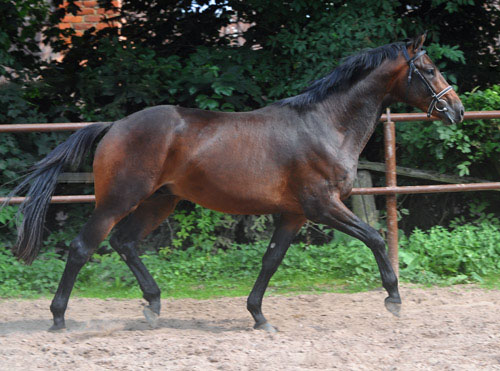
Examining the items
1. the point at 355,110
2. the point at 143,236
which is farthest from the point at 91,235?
the point at 355,110

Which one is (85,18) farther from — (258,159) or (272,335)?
(272,335)

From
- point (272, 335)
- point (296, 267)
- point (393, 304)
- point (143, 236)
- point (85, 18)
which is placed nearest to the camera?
point (272, 335)

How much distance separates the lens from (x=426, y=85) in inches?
167

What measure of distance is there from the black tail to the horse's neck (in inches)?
64.1

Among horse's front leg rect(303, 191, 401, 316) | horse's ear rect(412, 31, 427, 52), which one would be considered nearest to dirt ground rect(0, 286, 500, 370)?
horse's front leg rect(303, 191, 401, 316)

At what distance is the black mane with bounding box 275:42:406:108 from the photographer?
4.27 metres

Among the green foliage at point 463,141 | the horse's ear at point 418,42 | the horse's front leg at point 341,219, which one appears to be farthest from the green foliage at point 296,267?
the horse's ear at point 418,42

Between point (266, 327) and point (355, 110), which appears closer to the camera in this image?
point (266, 327)

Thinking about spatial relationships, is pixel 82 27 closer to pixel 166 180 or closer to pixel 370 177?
pixel 370 177

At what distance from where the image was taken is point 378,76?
426 centimetres

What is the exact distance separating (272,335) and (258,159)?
3.82 feet

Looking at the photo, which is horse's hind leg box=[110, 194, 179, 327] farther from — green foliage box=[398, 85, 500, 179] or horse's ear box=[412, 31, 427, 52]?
green foliage box=[398, 85, 500, 179]

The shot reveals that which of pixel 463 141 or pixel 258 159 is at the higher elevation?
pixel 258 159

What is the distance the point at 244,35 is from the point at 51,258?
3.33 m
